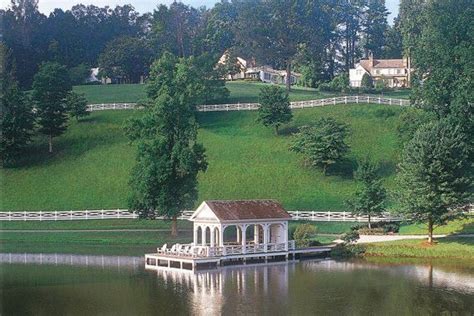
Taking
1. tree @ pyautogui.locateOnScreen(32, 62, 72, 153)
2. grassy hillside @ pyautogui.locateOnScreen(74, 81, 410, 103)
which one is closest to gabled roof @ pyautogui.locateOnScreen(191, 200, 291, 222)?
tree @ pyautogui.locateOnScreen(32, 62, 72, 153)

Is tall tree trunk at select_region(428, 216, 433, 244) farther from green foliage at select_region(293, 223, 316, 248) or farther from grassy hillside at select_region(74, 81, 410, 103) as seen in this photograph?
grassy hillside at select_region(74, 81, 410, 103)

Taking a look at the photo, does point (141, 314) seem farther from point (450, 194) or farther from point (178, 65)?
point (178, 65)

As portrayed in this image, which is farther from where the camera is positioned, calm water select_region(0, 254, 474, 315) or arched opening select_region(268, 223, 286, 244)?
arched opening select_region(268, 223, 286, 244)

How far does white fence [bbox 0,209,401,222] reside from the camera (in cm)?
6640

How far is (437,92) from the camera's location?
71.7 metres

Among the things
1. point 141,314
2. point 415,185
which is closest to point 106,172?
point 415,185

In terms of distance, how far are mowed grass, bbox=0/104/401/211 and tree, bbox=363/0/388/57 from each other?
5648 cm

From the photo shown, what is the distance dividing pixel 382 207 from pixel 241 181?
18.8 meters

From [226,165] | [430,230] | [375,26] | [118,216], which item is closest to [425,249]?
[430,230]

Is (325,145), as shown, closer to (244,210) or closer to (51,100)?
(244,210)

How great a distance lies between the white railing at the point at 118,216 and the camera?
215 feet

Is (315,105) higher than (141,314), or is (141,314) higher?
(315,105)

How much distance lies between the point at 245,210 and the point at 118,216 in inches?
763

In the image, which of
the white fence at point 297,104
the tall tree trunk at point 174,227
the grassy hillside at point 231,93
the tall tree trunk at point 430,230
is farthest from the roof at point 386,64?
the tall tree trunk at point 430,230
